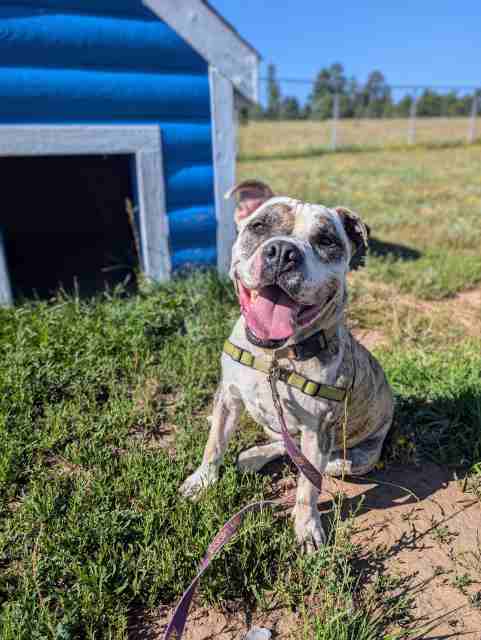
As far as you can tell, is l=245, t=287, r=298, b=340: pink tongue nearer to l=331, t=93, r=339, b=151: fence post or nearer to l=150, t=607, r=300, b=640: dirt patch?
l=150, t=607, r=300, b=640: dirt patch

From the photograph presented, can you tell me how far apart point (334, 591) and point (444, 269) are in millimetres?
4810

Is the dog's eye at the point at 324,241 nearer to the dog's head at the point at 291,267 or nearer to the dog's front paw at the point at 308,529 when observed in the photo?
the dog's head at the point at 291,267

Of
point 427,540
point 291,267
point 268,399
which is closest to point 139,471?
point 268,399

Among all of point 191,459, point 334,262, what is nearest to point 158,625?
point 191,459

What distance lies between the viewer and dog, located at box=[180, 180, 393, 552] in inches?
81.0

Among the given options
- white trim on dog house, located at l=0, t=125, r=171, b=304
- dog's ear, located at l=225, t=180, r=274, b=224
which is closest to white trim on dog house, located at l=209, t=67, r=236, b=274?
white trim on dog house, located at l=0, t=125, r=171, b=304

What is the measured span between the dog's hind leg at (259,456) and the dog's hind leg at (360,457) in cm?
31

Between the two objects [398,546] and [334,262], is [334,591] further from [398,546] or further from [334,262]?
[334,262]

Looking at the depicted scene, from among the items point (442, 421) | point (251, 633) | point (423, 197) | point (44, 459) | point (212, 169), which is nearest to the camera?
point (251, 633)

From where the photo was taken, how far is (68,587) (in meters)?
2.00

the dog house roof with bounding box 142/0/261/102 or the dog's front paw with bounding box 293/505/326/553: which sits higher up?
the dog house roof with bounding box 142/0/261/102

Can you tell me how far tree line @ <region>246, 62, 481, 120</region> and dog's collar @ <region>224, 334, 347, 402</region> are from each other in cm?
2204

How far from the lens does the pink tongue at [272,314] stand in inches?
80.8

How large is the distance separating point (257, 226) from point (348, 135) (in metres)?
24.9
